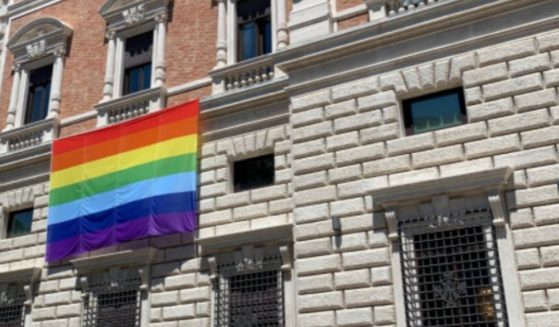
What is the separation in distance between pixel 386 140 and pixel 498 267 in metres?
2.91

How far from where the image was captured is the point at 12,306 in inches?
648

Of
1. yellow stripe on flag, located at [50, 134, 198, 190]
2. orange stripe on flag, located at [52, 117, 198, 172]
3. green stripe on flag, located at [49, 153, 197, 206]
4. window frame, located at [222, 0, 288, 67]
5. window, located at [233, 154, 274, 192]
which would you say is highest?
window frame, located at [222, 0, 288, 67]

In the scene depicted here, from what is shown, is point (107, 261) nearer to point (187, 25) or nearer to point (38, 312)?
point (38, 312)

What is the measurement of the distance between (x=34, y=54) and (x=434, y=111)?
473 inches

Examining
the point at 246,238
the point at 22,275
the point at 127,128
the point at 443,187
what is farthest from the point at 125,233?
the point at 443,187

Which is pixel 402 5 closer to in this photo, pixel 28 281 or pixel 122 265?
pixel 122 265

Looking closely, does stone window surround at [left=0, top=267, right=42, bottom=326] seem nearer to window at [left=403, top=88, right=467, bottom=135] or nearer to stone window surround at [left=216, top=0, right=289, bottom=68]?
stone window surround at [left=216, top=0, right=289, bottom=68]

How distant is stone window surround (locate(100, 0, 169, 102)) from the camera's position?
1661cm

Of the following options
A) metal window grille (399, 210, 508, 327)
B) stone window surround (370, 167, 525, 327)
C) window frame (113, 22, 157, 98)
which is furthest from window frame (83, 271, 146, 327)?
metal window grille (399, 210, 508, 327)

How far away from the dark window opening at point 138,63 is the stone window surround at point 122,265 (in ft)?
14.3

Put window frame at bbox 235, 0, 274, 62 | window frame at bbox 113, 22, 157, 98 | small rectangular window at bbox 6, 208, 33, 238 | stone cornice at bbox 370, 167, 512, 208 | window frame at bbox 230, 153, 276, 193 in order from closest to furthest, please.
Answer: stone cornice at bbox 370, 167, 512, 208
window frame at bbox 230, 153, 276, 193
window frame at bbox 235, 0, 274, 62
window frame at bbox 113, 22, 157, 98
small rectangular window at bbox 6, 208, 33, 238

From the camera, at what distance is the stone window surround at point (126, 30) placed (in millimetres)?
16609

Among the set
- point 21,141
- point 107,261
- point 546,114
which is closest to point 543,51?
point 546,114

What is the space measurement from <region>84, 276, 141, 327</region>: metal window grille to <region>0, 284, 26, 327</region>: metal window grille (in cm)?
219
